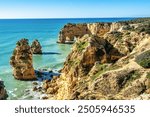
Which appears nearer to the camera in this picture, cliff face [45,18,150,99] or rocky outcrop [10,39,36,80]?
cliff face [45,18,150,99]

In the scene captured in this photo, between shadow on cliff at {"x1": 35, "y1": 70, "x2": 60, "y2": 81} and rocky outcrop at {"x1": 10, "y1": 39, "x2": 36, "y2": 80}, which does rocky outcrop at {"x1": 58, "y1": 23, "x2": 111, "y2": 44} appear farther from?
rocky outcrop at {"x1": 10, "y1": 39, "x2": 36, "y2": 80}

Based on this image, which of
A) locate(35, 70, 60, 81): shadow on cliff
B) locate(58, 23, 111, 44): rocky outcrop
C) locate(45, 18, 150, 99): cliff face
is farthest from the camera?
locate(58, 23, 111, 44): rocky outcrop

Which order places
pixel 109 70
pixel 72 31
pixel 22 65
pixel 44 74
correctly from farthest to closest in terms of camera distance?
pixel 72 31 → pixel 44 74 → pixel 22 65 → pixel 109 70

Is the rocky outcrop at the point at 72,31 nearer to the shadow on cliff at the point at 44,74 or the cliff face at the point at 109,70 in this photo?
the shadow on cliff at the point at 44,74

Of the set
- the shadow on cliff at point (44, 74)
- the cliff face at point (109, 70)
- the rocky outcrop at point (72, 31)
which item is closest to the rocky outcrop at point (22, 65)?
the shadow on cliff at point (44, 74)

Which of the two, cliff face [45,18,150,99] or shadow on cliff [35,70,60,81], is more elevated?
cliff face [45,18,150,99]

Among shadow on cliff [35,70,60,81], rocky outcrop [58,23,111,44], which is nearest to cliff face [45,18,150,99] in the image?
shadow on cliff [35,70,60,81]

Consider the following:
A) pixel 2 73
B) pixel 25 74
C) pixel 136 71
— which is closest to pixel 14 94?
pixel 25 74

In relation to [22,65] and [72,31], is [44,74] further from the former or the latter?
[72,31]

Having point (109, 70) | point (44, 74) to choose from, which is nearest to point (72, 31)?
point (44, 74)
